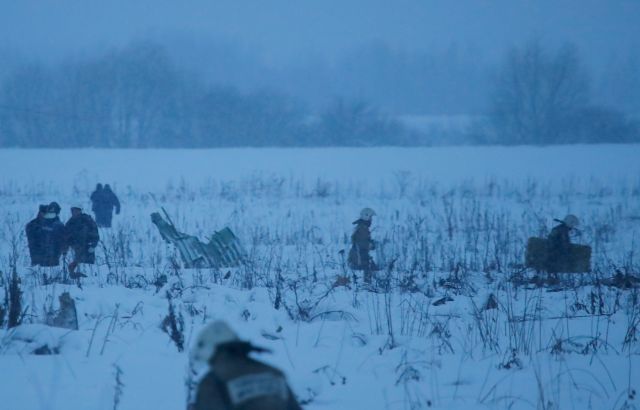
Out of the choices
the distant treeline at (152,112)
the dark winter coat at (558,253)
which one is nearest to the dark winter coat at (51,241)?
the dark winter coat at (558,253)

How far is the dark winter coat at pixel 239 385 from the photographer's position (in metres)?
2.09

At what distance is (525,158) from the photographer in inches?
1347

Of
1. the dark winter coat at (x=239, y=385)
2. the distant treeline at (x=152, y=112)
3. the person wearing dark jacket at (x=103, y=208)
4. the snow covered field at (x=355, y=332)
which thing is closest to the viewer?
the dark winter coat at (x=239, y=385)

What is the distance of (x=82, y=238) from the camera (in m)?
9.03

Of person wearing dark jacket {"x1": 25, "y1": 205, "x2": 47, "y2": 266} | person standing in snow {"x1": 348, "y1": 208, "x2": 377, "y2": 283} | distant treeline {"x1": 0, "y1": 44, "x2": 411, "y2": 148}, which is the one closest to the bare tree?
distant treeline {"x1": 0, "y1": 44, "x2": 411, "y2": 148}

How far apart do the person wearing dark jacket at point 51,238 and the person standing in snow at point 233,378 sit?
23.4ft

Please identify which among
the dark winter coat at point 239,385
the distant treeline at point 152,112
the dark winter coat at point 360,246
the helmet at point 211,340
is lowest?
the dark winter coat at point 360,246

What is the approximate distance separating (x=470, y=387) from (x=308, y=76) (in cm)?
10375

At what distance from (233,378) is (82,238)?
750 cm

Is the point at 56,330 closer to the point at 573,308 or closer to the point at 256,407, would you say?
the point at 256,407

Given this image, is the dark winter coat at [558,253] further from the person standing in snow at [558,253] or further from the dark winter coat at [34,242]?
the dark winter coat at [34,242]

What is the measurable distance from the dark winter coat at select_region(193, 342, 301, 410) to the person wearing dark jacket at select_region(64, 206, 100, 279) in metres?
7.00

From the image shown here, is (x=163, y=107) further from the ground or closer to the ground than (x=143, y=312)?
further from the ground

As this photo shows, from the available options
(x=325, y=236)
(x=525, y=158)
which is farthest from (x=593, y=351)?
(x=525, y=158)
